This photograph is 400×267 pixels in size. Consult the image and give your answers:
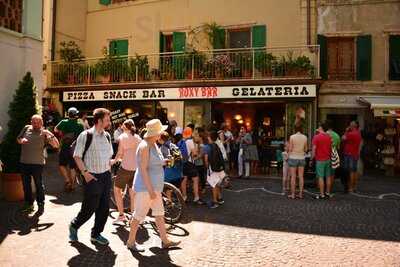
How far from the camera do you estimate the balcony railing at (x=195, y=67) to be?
16609 mm

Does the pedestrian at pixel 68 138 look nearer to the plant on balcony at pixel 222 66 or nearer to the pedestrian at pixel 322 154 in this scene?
the pedestrian at pixel 322 154

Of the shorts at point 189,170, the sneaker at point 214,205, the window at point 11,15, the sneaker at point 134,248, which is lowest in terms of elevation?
the sneaker at point 134,248

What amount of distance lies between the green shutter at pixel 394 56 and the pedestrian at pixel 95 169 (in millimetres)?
14164

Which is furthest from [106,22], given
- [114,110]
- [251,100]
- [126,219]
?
[126,219]

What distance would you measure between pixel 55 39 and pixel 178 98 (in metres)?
7.23

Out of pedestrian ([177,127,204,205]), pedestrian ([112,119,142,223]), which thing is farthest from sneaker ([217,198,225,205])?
pedestrian ([112,119,142,223])

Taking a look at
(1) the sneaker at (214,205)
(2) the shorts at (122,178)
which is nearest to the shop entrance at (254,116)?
(1) the sneaker at (214,205)

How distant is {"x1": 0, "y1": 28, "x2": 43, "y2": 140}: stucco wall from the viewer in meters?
9.87

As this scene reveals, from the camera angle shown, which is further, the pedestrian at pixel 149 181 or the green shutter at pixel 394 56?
the green shutter at pixel 394 56

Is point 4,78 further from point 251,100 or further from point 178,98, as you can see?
point 251,100

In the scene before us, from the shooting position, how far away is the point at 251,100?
Result: 1722 cm

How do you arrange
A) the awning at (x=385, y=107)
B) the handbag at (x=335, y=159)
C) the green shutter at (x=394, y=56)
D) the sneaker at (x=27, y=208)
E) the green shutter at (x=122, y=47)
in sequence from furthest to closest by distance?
the green shutter at (x=122, y=47) < the green shutter at (x=394, y=56) < the awning at (x=385, y=107) < the handbag at (x=335, y=159) < the sneaker at (x=27, y=208)

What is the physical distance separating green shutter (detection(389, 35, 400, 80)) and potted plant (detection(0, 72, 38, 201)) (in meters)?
13.4

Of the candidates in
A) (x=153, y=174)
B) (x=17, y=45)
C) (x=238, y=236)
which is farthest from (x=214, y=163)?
(x=17, y=45)
